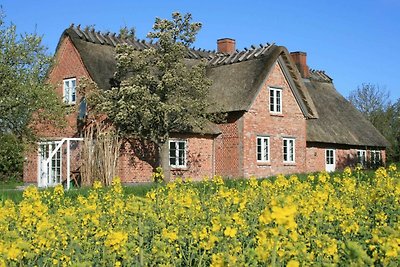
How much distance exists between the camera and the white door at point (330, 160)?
110 ft

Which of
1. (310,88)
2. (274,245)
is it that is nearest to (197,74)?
(310,88)

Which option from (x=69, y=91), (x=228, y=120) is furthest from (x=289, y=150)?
(x=69, y=91)

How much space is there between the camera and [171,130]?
2495 cm

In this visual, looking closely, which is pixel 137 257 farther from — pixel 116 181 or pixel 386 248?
pixel 116 181

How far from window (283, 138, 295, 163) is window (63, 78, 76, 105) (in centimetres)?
1020

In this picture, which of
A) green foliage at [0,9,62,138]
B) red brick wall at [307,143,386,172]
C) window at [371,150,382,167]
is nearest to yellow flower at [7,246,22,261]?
green foliage at [0,9,62,138]

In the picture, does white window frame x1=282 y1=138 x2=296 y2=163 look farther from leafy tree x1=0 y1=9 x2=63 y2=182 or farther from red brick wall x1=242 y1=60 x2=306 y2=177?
→ leafy tree x1=0 y1=9 x2=63 y2=182

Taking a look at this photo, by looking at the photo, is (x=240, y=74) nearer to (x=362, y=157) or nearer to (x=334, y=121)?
(x=334, y=121)

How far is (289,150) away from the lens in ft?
96.6

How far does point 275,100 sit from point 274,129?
4.59 ft

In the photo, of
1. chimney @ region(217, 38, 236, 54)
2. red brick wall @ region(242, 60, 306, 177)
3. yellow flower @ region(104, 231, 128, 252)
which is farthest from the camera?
chimney @ region(217, 38, 236, 54)

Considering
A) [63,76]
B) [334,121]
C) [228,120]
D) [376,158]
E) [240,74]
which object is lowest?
[376,158]

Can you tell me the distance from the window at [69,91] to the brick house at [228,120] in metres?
0.04

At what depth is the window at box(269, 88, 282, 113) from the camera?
28.6 metres
